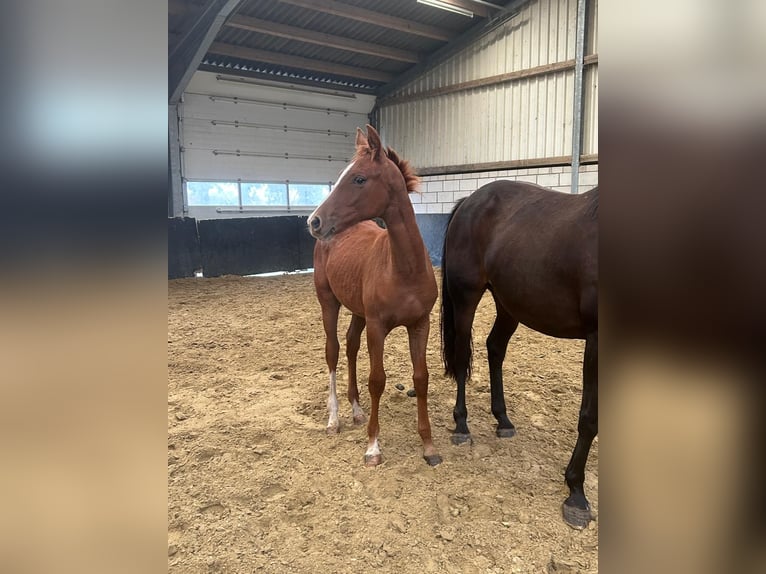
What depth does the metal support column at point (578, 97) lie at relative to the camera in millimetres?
8508

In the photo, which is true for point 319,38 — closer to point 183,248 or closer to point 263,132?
point 263,132

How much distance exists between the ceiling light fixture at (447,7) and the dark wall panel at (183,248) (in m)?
5.64

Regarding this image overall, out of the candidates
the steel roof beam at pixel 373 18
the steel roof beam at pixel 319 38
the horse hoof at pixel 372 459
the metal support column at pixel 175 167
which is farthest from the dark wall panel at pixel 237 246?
the horse hoof at pixel 372 459

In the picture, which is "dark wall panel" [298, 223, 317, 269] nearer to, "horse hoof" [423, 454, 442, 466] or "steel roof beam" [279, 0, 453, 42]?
"steel roof beam" [279, 0, 453, 42]

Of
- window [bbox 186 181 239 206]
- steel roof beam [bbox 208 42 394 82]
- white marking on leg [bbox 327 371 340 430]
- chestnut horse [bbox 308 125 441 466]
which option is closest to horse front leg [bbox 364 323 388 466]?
chestnut horse [bbox 308 125 441 466]

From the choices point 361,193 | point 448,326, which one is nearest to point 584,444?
point 448,326

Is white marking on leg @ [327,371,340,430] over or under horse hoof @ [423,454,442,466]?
over

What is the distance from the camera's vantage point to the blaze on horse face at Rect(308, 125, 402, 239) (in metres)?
2.19

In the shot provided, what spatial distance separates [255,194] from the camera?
10.9m

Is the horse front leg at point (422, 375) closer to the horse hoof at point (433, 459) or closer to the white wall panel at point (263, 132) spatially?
the horse hoof at point (433, 459)

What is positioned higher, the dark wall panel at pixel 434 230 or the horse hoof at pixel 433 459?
the dark wall panel at pixel 434 230
